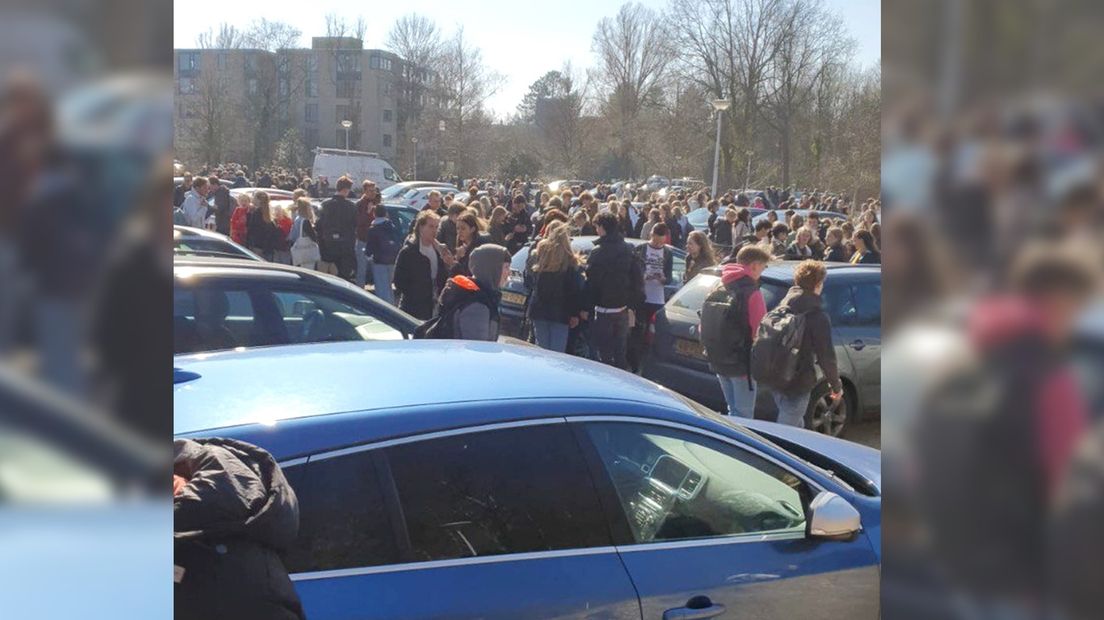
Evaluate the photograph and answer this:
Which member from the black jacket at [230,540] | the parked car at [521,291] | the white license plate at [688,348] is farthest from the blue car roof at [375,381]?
the parked car at [521,291]

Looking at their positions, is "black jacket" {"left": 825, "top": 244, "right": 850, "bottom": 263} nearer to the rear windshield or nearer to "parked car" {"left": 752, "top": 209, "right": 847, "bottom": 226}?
"parked car" {"left": 752, "top": 209, "right": 847, "bottom": 226}

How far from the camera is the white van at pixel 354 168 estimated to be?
18.5 ft

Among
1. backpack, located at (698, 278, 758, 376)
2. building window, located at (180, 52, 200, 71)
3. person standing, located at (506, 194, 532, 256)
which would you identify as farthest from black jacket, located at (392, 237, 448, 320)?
building window, located at (180, 52, 200, 71)

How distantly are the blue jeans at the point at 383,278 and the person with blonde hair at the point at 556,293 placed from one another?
5.67 feet

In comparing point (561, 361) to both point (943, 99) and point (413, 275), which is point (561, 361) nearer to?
point (943, 99)

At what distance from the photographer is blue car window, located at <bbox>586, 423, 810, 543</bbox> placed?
2873 millimetres

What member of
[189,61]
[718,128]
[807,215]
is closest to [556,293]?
[807,215]

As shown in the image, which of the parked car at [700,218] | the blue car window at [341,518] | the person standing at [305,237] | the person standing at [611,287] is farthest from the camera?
the person standing at [305,237]

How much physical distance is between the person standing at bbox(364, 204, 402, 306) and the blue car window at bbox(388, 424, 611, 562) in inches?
247

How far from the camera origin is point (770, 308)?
6.31m

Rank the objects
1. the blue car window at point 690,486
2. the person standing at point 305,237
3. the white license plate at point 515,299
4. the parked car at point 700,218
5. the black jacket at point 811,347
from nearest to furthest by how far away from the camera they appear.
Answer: the blue car window at point 690,486
the black jacket at point 811,347
the parked car at point 700,218
the white license plate at point 515,299
the person standing at point 305,237

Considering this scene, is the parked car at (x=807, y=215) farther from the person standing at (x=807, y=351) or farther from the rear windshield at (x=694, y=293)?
the rear windshield at (x=694, y=293)

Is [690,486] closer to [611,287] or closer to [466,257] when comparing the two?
[611,287]

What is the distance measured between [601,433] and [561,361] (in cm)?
54
